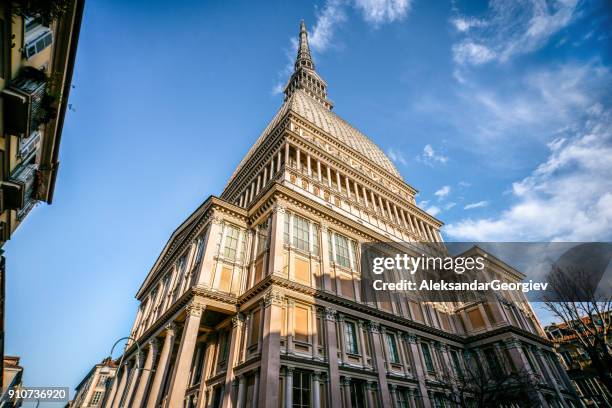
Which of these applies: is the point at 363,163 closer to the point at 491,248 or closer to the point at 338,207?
the point at 338,207

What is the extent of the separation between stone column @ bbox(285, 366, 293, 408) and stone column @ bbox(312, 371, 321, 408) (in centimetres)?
151

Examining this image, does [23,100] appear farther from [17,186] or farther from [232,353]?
[232,353]

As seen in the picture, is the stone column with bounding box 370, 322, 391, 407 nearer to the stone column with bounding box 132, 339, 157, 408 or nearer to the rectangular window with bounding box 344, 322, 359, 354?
the rectangular window with bounding box 344, 322, 359, 354

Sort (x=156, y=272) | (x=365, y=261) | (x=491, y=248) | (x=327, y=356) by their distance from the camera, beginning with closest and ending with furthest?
(x=327, y=356), (x=365, y=261), (x=491, y=248), (x=156, y=272)

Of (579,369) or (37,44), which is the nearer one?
(37,44)

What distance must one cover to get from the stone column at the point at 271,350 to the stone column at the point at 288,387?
3.19 feet

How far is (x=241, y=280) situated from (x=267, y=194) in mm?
7377

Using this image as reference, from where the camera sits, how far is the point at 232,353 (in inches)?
776

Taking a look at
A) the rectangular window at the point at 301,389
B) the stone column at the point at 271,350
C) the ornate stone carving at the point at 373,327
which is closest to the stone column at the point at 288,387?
the rectangular window at the point at 301,389

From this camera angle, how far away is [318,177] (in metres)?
32.5

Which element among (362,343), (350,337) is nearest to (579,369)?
(362,343)

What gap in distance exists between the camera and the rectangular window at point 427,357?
2502 centimetres

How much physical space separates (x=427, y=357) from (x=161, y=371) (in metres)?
21.3

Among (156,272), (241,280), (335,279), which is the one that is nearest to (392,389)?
(335,279)
